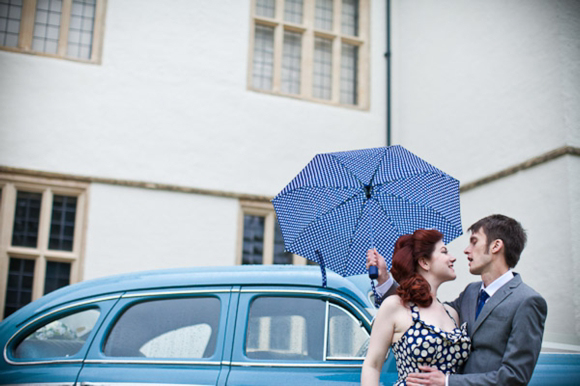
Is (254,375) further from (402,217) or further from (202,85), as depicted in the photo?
(202,85)

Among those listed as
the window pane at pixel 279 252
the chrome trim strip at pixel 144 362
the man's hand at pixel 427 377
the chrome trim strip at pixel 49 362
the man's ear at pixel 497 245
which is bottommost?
the chrome trim strip at pixel 49 362

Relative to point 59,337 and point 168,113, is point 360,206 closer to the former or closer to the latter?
point 59,337

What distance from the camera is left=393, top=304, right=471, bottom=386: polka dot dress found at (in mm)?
2738

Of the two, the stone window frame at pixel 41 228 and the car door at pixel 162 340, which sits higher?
the stone window frame at pixel 41 228

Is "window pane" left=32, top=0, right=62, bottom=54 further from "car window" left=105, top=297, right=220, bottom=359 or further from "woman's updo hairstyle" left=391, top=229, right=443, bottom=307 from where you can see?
"woman's updo hairstyle" left=391, top=229, right=443, bottom=307

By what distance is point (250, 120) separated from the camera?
924cm

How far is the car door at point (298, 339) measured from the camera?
3398 millimetres

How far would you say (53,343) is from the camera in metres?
3.80

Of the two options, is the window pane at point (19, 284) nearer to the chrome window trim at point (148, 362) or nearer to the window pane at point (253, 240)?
the window pane at point (253, 240)

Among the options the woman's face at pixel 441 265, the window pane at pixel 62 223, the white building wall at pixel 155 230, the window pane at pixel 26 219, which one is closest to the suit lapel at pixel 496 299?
the woman's face at pixel 441 265

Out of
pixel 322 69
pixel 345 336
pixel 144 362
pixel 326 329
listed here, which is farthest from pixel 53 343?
pixel 322 69

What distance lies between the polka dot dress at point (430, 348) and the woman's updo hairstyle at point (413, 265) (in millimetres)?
83

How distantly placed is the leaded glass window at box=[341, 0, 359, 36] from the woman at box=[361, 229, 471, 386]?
8034 millimetres

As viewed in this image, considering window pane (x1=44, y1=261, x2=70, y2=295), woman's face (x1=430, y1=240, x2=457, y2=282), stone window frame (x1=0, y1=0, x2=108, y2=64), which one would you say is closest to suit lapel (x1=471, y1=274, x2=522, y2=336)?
woman's face (x1=430, y1=240, x2=457, y2=282)
